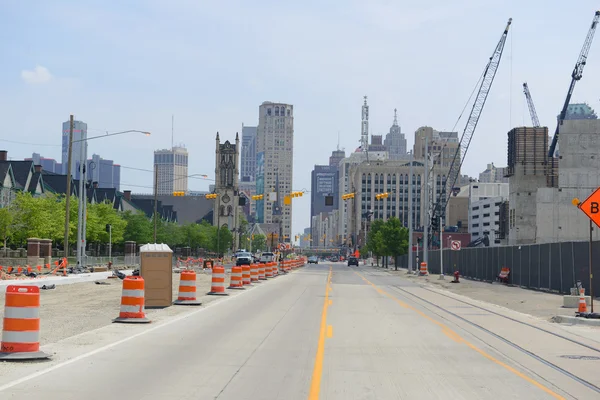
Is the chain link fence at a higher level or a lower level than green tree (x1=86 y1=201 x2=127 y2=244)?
lower

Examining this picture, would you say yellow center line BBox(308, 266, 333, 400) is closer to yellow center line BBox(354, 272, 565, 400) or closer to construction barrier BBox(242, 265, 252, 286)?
yellow center line BBox(354, 272, 565, 400)

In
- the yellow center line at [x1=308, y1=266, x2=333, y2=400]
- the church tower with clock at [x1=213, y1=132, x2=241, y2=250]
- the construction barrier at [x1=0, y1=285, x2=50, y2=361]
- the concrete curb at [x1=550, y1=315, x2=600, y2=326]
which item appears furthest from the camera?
the church tower with clock at [x1=213, y1=132, x2=241, y2=250]

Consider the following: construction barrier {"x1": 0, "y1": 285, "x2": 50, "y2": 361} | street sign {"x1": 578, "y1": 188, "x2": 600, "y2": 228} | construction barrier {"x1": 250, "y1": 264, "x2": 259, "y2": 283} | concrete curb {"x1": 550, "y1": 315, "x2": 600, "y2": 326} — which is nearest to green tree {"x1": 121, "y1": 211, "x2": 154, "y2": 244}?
construction barrier {"x1": 250, "y1": 264, "x2": 259, "y2": 283}

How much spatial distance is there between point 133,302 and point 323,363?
765 cm

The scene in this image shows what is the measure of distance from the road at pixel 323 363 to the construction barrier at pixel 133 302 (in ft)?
2.68

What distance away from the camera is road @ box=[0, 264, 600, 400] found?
10.0 meters

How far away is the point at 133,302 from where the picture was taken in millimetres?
18688

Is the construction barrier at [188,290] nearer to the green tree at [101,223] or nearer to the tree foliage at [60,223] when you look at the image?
the tree foliage at [60,223]

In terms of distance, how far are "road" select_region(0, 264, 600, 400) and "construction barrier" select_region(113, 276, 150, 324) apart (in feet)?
2.68

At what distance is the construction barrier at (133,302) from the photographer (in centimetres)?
1827

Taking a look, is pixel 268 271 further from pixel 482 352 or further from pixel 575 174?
pixel 575 174

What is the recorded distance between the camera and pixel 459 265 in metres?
68.8

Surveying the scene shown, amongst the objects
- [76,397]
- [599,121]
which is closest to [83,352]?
[76,397]

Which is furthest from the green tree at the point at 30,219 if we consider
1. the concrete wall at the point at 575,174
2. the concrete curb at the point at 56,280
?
the concrete wall at the point at 575,174
